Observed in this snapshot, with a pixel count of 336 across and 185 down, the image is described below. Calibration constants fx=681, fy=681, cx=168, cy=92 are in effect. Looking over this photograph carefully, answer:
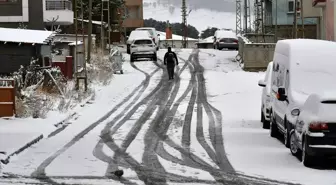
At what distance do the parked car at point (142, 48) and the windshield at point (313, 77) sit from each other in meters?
31.7

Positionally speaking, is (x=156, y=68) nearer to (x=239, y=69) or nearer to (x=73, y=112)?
(x=239, y=69)

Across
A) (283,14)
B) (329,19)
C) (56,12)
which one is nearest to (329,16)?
(329,19)

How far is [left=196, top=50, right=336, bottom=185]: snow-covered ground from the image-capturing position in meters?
11.7

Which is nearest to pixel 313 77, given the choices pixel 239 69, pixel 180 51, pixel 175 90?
pixel 175 90

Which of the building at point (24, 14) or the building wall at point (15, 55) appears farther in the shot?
the building at point (24, 14)

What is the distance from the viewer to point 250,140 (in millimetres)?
16406

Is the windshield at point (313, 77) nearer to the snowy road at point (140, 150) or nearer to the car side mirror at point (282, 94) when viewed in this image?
the car side mirror at point (282, 94)

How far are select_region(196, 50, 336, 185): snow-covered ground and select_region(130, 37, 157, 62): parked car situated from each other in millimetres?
10400

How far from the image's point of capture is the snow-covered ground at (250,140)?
38.5ft

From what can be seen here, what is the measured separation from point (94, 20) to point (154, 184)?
59520mm

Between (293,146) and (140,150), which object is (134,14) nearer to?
(140,150)

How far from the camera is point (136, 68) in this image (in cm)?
4200

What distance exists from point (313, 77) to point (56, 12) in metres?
41.1

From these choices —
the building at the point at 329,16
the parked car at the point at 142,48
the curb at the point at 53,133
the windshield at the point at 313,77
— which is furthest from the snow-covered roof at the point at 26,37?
the parked car at the point at 142,48
